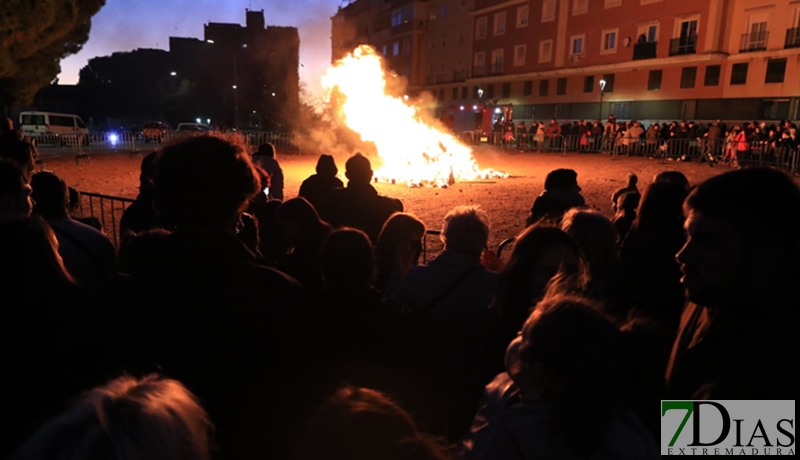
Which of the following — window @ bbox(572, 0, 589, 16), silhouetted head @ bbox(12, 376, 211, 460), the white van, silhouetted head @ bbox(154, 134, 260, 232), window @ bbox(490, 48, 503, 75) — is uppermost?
window @ bbox(572, 0, 589, 16)

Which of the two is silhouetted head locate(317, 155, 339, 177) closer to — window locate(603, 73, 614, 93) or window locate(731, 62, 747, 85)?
window locate(731, 62, 747, 85)

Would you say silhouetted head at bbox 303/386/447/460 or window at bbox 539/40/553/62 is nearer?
silhouetted head at bbox 303/386/447/460

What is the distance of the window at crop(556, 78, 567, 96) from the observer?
44312 mm

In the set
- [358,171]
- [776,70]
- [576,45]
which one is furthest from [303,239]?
[576,45]

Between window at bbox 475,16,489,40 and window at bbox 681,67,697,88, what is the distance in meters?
21.3

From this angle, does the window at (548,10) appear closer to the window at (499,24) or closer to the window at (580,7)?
the window at (580,7)

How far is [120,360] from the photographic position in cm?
183

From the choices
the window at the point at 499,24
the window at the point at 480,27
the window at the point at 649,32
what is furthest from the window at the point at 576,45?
the window at the point at 480,27

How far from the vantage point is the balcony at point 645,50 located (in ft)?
123

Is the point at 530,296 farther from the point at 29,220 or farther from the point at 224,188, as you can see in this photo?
the point at 29,220

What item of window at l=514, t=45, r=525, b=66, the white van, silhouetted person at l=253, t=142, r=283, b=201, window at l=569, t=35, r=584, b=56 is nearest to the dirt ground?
silhouetted person at l=253, t=142, r=283, b=201

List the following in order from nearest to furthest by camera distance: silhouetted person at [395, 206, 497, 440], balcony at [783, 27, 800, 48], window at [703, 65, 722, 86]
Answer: silhouetted person at [395, 206, 497, 440], balcony at [783, 27, 800, 48], window at [703, 65, 722, 86]

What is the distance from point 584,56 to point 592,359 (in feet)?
150

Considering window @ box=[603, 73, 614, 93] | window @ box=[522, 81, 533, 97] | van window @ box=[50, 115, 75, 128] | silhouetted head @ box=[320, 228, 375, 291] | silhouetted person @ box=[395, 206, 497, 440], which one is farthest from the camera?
window @ box=[522, 81, 533, 97]
